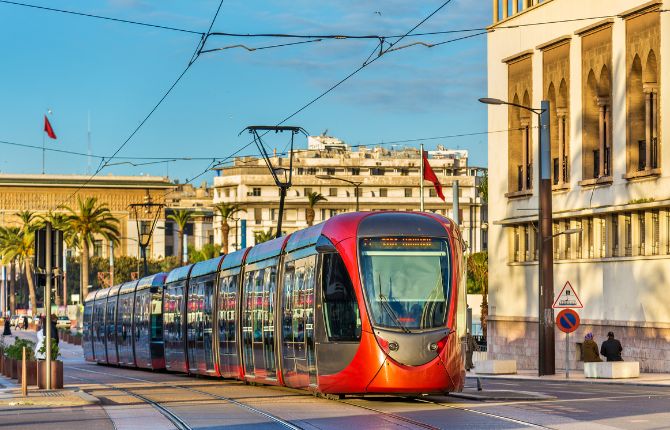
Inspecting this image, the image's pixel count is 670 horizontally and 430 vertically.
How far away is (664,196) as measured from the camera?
43.6m

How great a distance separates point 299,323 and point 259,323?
3.59 m

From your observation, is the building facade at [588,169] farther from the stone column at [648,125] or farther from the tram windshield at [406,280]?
the tram windshield at [406,280]

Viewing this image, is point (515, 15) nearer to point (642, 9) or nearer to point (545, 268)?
point (642, 9)

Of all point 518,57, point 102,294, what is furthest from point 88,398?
point 518,57

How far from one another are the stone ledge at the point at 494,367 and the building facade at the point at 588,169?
3.94 meters

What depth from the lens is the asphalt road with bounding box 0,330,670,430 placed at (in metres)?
19.6

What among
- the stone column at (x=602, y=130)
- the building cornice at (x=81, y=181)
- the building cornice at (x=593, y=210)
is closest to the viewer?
the building cornice at (x=593, y=210)

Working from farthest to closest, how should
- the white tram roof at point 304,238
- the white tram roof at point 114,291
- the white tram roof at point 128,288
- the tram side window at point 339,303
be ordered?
the white tram roof at point 114,291 < the white tram roof at point 128,288 < the white tram roof at point 304,238 < the tram side window at point 339,303

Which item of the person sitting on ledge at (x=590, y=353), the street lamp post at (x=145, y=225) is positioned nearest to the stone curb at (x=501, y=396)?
the person sitting on ledge at (x=590, y=353)

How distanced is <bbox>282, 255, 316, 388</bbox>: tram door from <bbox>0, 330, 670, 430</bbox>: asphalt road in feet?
1.64

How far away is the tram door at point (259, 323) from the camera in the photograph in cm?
2791

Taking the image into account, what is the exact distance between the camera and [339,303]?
2359 centimetres

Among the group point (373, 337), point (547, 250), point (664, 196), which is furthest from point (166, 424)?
point (664, 196)

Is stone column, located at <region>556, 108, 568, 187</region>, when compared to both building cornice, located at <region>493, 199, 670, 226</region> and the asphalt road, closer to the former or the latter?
building cornice, located at <region>493, 199, 670, 226</region>
